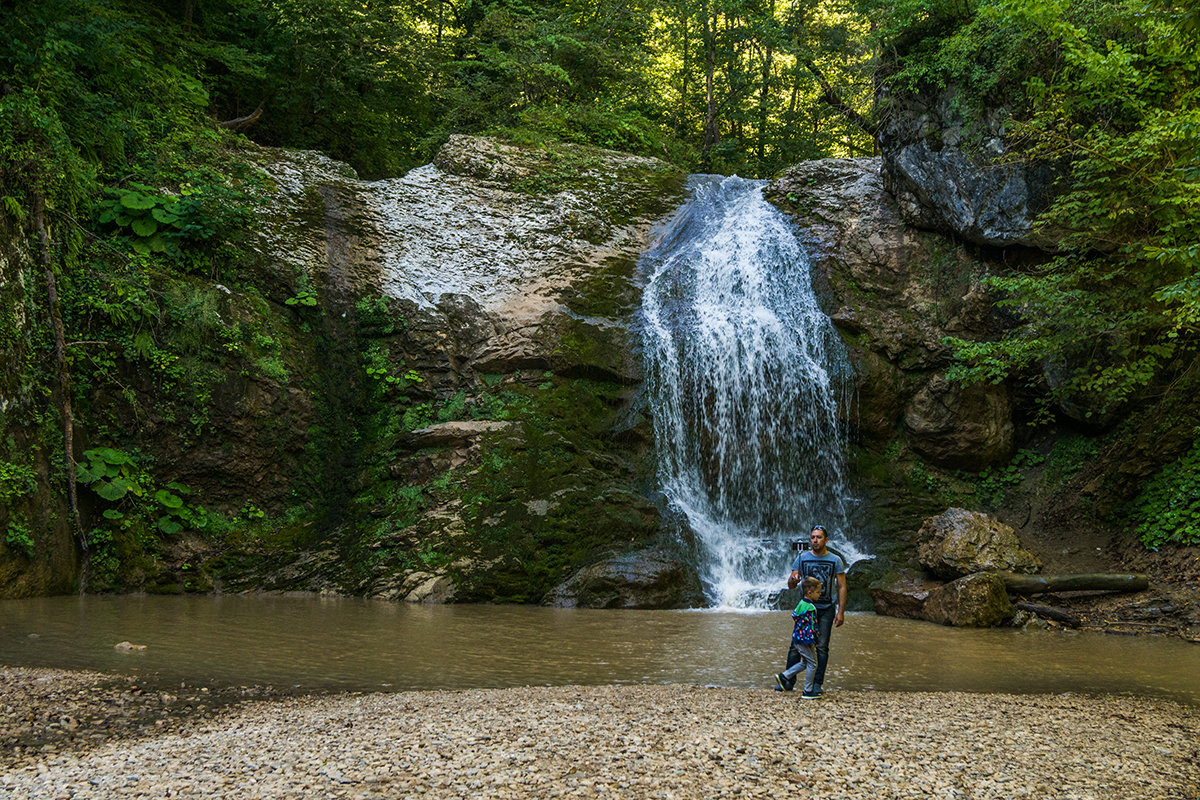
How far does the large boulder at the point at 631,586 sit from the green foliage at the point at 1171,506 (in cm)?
600

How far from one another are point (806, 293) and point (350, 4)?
10237 millimetres

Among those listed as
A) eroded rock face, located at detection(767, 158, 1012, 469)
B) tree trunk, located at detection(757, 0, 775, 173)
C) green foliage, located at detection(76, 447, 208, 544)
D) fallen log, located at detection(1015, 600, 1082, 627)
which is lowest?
fallen log, located at detection(1015, 600, 1082, 627)

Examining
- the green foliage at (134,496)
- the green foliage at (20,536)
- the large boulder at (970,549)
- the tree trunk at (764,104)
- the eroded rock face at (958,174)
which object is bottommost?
the large boulder at (970,549)

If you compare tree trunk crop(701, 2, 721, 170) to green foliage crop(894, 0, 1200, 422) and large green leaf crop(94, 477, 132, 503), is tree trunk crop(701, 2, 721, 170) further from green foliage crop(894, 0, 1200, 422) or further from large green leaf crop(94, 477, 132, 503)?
large green leaf crop(94, 477, 132, 503)

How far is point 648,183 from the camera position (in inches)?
640

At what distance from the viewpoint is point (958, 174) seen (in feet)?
41.5

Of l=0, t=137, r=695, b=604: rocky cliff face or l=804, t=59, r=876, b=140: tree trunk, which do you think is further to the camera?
l=804, t=59, r=876, b=140: tree trunk

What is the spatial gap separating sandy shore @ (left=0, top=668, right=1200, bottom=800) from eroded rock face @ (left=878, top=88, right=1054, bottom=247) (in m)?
9.03

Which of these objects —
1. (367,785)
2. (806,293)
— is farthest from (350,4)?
(367,785)

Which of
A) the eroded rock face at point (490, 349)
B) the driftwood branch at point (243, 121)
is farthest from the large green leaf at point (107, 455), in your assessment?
the driftwood branch at point (243, 121)

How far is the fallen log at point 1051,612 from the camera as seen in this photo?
8211 mm

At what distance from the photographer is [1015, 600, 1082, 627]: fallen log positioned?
8.21m

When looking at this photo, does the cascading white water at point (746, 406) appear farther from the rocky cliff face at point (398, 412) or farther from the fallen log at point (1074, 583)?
the fallen log at point (1074, 583)

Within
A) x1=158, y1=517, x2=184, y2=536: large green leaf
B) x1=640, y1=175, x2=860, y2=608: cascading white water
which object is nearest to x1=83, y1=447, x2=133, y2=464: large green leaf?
x1=158, y1=517, x2=184, y2=536: large green leaf
